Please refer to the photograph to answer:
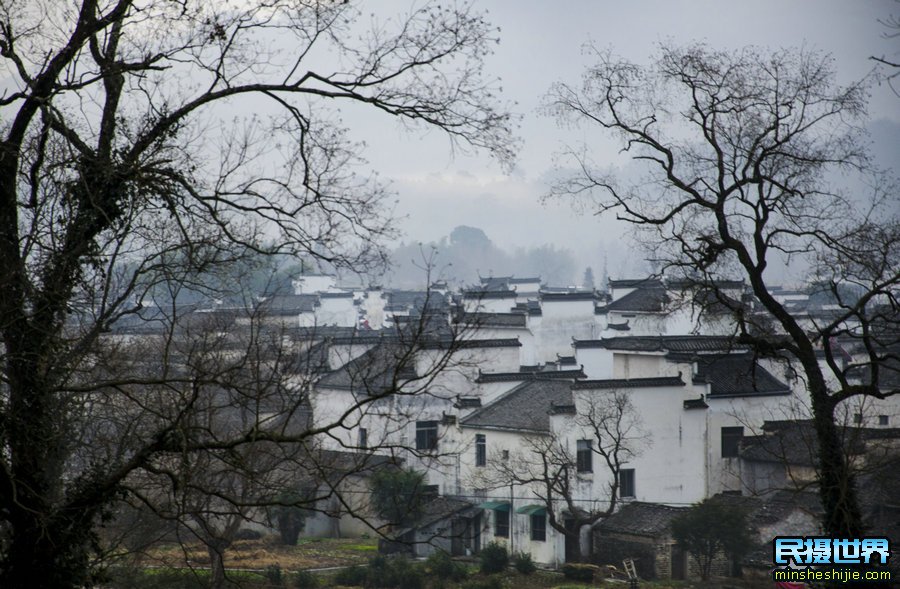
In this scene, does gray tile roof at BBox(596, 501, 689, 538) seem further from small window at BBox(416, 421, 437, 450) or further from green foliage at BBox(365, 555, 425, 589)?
small window at BBox(416, 421, 437, 450)

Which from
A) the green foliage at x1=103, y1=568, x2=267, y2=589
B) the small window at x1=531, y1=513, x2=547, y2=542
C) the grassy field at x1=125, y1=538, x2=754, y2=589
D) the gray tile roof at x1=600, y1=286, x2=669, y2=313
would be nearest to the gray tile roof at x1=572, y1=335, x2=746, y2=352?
the small window at x1=531, y1=513, x2=547, y2=542

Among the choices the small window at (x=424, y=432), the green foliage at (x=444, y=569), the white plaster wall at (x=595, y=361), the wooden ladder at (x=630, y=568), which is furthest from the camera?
the white plaster wall at (x=595, y=361)

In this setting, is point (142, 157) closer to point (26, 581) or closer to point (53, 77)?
point (53, 77)

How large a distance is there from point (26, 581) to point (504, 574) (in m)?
12.4

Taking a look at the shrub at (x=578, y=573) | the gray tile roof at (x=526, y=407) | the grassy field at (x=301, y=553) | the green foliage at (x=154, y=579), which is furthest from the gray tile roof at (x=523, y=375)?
the green foliage at (x=154, y=579)

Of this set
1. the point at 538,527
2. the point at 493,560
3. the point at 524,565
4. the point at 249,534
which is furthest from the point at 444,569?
the point at 249,534

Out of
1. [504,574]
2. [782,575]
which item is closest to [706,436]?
[504,574]

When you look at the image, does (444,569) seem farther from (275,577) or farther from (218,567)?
(218,567)

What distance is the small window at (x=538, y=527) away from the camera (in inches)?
693

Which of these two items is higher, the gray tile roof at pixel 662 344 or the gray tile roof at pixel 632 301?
the gray tile roof at pixel 632 301

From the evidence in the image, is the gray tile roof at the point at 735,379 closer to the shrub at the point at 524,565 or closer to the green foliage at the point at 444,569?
the shrub at the point at 524,565

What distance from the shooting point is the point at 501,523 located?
59.5 ft

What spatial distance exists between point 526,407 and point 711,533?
4.82 m

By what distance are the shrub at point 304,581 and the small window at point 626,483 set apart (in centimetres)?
656
